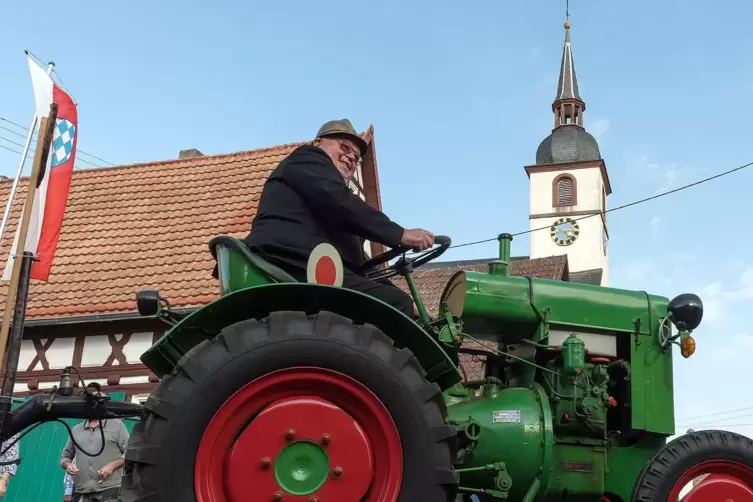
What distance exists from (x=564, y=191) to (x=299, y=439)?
50385 mm

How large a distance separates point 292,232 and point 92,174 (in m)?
11.0

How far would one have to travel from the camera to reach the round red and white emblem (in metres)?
2.77

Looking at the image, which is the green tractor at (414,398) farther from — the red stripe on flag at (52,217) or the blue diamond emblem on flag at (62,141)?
the blue diamond emblem on flag at (62,141)

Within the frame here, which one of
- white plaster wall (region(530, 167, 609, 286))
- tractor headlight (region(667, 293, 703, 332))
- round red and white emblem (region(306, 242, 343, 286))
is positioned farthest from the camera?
white plaster wall (region(530, 167, 609, 286))

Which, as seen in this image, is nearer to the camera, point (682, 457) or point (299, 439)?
point (299, 439)

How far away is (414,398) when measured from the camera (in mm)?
2428

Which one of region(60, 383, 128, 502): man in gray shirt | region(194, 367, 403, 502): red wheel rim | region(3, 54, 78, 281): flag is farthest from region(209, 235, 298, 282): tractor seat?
region(3, 54, 78, 281): flag

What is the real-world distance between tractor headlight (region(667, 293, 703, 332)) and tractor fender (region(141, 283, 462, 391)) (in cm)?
133

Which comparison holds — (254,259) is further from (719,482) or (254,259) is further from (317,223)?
(719,482)

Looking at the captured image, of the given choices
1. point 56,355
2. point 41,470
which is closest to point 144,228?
point 56,355

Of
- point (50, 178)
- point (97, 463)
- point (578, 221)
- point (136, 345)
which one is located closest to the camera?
point (97, 463)

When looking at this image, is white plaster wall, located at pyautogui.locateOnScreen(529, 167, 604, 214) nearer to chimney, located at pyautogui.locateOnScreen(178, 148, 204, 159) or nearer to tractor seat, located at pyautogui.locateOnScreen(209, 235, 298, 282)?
chimney, located at pyautogui.locateOnScreen(178, 148, 204, 159)

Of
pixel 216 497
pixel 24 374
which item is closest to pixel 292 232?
pixel 216 497

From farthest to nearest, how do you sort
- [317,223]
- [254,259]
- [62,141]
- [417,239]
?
[62,141] → [317,223] → [417,239] → [254,259]
